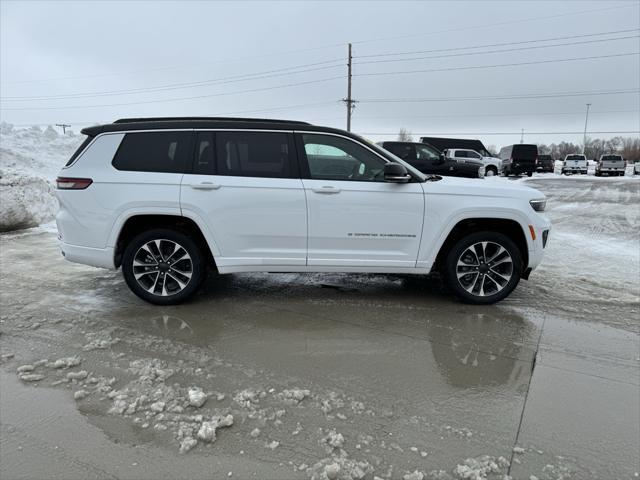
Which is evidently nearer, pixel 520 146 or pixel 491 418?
pixel 491 418

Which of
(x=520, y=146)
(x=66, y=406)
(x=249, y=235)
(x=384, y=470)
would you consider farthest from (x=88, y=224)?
(x=520, y=146)

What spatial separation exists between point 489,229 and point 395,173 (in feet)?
4.27

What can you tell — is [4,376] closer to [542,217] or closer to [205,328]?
[205,328]

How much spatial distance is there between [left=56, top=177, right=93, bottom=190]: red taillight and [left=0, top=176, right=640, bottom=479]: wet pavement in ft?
4.01

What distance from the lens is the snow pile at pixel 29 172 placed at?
855 centimetres

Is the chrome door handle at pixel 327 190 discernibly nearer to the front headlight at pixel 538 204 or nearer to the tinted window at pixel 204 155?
the tinted window at pixel 204 155

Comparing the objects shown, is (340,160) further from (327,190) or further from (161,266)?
(161,266)

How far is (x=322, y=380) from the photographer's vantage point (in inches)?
131

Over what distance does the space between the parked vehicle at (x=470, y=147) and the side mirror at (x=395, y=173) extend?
26913mm

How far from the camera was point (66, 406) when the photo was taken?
2951 millimetres

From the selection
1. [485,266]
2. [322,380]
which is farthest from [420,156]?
[322,380]

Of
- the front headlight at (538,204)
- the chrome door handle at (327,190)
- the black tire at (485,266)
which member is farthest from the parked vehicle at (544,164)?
the chrome door handle at (327,190)

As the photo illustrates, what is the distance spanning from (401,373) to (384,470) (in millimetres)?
1120

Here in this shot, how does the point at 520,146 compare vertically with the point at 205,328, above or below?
above
